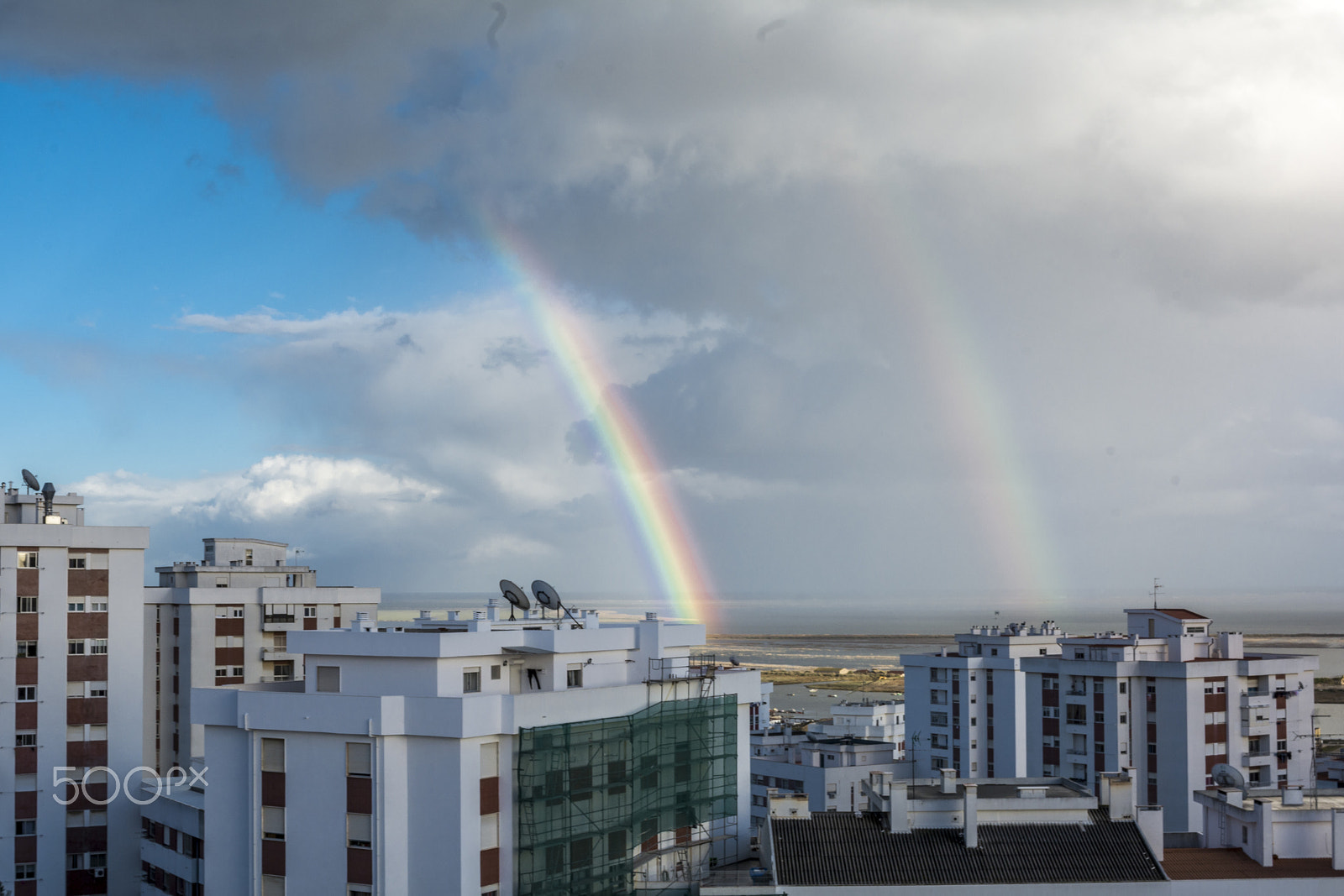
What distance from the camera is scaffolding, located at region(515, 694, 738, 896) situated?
26.5m

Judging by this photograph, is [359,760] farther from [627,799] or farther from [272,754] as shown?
[627,799]

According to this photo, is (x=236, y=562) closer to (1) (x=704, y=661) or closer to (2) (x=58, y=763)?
(2) (x=58, y=763)

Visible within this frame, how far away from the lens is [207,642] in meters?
57.1

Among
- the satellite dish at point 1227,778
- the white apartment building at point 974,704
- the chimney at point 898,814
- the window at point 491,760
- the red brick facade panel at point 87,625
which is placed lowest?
the white apartment building at point 974,704

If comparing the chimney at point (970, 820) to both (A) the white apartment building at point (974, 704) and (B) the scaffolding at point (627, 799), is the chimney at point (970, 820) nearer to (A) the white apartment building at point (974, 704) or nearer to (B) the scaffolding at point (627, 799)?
(B) the scaffolding at point (627, 799)

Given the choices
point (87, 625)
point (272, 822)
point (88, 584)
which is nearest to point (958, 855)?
point (272, 822)

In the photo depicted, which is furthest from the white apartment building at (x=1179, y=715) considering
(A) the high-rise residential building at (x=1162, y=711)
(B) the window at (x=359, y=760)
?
(B) the window at (x=359, y=760)

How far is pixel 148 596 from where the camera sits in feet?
189

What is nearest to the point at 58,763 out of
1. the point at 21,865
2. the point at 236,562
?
the point at 21,865

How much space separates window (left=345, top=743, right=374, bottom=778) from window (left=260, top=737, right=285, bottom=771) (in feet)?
5.64

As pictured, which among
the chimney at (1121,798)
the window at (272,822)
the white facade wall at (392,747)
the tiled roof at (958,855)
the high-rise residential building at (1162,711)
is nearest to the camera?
the white facade wall at (392,747)

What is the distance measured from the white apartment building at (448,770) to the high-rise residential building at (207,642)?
2821 cm

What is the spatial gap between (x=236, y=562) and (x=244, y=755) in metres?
37.4

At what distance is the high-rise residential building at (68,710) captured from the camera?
41188 millimetres
